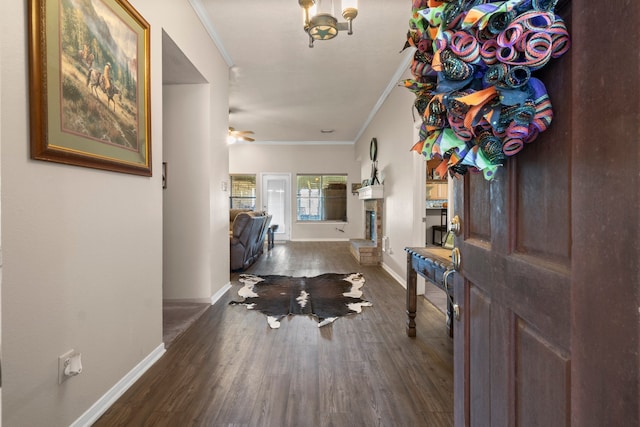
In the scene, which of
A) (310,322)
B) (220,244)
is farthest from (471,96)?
(220,244)

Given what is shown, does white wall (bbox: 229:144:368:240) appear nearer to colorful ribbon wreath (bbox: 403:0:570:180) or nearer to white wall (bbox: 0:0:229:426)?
white wall (bbox: 0:0:229:426)

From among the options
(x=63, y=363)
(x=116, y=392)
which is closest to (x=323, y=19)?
(x=63, y=363)

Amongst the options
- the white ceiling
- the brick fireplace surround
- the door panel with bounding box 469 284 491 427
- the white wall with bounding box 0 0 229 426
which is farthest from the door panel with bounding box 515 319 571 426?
the brick fireplace surround

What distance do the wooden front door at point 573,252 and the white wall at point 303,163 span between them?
8.58 metres

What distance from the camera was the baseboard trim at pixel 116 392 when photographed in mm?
1618

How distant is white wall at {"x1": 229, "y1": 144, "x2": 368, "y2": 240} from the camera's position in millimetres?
9453

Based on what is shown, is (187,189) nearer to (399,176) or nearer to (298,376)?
(298,376)

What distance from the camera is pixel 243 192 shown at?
379 inches

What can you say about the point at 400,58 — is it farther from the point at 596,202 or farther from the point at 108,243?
the point at 596,202

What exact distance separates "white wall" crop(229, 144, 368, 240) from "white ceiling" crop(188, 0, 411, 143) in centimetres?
Result: 231

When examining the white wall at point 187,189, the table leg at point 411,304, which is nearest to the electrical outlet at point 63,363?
the white wall at point 187,189

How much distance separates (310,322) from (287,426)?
1407mm

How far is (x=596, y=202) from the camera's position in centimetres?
52

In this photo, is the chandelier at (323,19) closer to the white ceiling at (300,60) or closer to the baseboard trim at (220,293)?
the white ceiling at (300,60)
